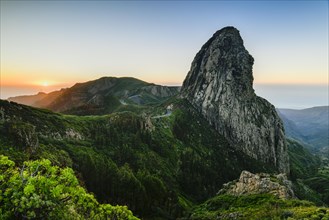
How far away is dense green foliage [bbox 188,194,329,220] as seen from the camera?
91.0 metres

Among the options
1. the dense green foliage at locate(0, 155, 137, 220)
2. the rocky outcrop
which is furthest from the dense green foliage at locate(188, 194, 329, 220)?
the dense green foliage at locate(0, 155, 137, 220)

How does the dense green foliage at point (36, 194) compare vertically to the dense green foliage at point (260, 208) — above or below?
above

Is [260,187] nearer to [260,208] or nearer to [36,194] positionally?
[260,208]

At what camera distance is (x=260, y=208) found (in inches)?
4537

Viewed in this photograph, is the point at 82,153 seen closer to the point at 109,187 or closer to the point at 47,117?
the point at 109,187

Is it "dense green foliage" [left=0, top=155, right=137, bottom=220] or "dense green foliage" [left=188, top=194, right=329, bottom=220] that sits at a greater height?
"dense green foliage" [left=0, top=155, right=137, bottom=220]

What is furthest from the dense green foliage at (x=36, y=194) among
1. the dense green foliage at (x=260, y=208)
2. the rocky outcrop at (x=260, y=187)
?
the rocky outcrop at (x=260, y=187)

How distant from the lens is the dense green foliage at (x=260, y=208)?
299 feet

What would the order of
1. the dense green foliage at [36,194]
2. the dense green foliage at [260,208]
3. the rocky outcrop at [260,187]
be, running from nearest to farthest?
the dense green foliage at [36,194] → the dense green foliage at [260,208] → the rocky outcrop at [260,187]

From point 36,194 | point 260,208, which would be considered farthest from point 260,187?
point 36,194

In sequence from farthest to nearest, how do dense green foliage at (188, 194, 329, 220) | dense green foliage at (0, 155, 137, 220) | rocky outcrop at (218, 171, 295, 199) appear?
rocky outcrop at (218, 171, 295, 199) → dense green foliage at (188, 194, 329, 220) → dense green foliage at (0, 155, 137, 220)

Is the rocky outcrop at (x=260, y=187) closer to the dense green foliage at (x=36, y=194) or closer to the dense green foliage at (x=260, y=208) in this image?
the dense green foliage at (x=260, y=208)

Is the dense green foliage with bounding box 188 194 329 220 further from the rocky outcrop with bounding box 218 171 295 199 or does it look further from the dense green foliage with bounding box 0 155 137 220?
the dense green foliage with bounding box 0 155 137 220

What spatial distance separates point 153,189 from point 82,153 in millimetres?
43299
